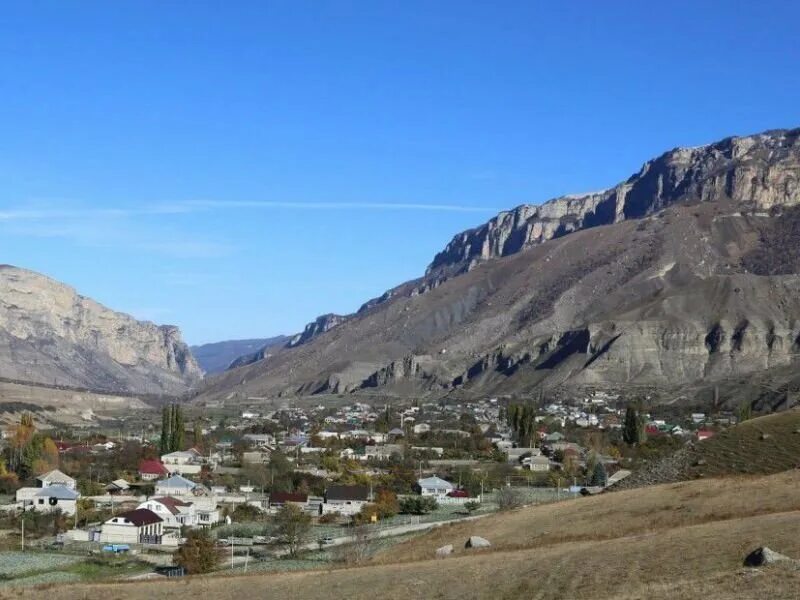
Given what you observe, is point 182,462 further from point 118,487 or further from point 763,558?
point 763,558

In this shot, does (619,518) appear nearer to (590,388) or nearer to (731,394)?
(731,394)

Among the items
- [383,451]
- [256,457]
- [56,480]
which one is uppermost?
[383,451]

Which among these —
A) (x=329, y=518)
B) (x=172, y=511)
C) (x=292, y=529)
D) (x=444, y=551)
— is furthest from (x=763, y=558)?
(x=172, y=511)

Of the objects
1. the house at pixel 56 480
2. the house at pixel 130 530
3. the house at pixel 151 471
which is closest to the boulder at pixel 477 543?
the house at pixel 130 530

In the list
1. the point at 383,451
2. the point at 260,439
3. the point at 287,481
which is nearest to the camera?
the point at 287,481

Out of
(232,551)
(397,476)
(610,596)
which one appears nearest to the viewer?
(610,596)

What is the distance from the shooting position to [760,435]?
172 ft

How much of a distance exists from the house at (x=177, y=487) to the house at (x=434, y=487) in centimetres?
1461

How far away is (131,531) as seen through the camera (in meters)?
61.6

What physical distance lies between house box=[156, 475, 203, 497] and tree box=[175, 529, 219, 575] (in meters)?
28.0

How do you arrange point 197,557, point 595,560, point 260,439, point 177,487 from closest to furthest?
point 595,560, point 197,557, point 177,487, point 260,439

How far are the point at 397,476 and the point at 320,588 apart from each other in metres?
54.9

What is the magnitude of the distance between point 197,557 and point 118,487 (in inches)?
1527

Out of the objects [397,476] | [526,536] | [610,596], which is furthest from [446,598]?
[397,476]
